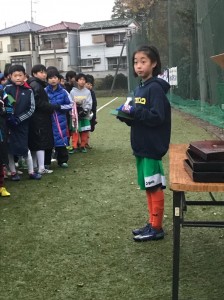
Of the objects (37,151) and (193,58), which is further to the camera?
(193,58)

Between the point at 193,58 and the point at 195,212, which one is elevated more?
the point at 193,58

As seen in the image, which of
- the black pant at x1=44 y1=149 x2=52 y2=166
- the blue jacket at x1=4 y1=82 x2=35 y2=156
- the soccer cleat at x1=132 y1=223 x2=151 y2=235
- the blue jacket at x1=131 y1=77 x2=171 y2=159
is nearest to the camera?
the blue jacket at x1=131 y1=77 x2=171 y2=159

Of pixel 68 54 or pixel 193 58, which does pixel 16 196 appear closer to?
pixel 193 58

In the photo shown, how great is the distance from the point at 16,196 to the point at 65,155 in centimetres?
185

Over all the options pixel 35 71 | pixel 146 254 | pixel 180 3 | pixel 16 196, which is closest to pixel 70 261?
pixel 146 254

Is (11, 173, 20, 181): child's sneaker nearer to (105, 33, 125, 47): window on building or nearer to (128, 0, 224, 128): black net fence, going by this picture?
(128, 0, 224, 128): black net fence

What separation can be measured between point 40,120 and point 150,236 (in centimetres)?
314

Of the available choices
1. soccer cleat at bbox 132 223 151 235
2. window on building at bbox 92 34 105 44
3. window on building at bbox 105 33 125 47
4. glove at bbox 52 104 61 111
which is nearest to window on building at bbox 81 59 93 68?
window on building at bbox 92 34 105 44

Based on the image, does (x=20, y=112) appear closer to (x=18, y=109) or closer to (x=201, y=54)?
(x=18, y=109)

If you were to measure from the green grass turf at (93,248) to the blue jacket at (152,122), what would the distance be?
84 centimetres

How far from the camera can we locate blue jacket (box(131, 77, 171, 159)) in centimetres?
346

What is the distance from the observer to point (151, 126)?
3.52m

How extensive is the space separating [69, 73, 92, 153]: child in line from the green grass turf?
263 centimetres

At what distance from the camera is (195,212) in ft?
14.9
